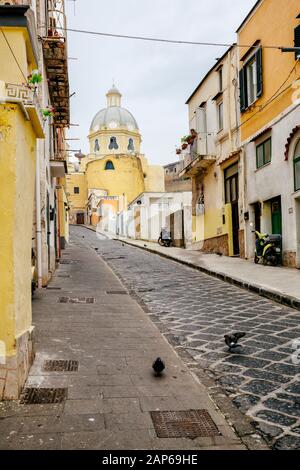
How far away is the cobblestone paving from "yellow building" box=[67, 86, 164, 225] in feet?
147

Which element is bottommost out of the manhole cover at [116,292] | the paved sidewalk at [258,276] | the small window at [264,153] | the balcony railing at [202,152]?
the manhole cover at [116,292]

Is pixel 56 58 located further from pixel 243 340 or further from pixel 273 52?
pixel 243 340

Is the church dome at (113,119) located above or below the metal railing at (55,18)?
above

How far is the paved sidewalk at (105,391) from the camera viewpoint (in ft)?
11.3

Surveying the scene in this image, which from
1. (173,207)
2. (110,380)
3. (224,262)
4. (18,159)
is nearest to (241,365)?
(110,380)

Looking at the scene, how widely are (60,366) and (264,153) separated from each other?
1179 centimetres

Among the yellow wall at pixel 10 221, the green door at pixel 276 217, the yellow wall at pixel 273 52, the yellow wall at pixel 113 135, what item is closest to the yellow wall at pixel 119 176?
the yellow wall at pixel 113 135

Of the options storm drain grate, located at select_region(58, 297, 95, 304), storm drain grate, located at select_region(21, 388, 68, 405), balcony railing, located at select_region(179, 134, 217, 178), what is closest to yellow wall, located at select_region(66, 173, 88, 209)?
balcony railing, located at select_region(179, 134, 217, 178)

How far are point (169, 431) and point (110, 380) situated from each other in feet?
4.18

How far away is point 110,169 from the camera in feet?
194

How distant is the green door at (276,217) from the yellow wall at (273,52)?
2572 millimetres

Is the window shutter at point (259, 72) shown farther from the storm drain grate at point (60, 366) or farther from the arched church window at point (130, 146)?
the arched church window at point (130, 146)

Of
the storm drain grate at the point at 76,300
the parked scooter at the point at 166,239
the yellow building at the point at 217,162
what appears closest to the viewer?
the storm drain grate at the point at 76,300

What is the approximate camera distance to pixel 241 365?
5.27 meters
